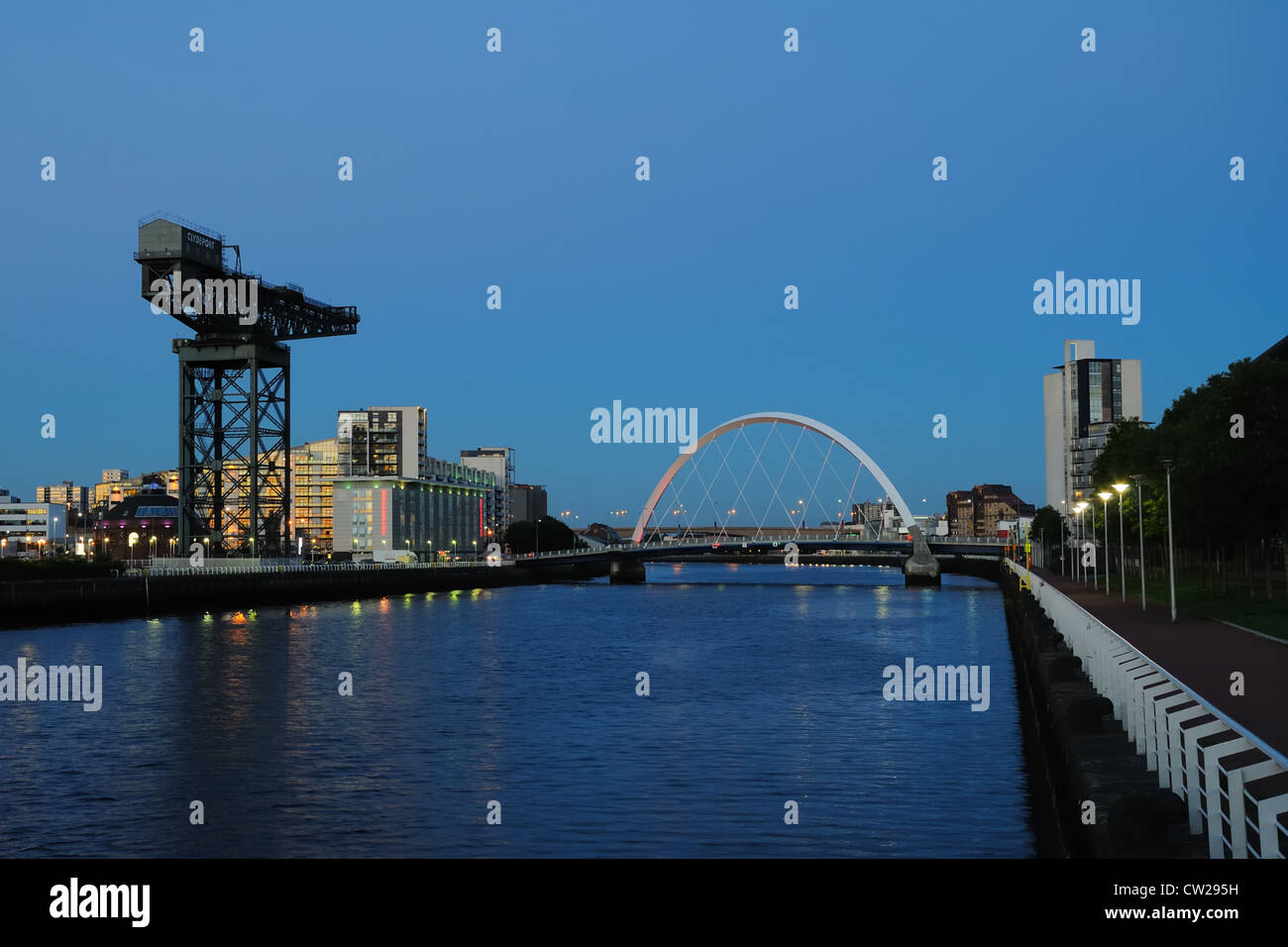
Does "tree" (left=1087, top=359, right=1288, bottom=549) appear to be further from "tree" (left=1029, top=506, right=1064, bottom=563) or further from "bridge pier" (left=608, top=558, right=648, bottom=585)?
"bridge pier" (left=608, top=558, right=648, bottom=585)

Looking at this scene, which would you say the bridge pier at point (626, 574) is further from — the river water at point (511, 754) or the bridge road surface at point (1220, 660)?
the bridge road surface at point (1220, 660)

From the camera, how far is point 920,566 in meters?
143

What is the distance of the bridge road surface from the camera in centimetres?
1872

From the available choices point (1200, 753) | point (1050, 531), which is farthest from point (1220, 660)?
point (1050, 531)

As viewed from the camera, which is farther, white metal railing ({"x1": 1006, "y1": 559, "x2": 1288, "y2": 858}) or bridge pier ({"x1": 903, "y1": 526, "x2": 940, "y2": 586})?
bridge pier ({"x1": 903, "y1": 526, "x2": 940, "y2": 586})

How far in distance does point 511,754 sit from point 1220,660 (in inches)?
625

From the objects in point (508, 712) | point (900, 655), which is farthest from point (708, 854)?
point (900, 655)

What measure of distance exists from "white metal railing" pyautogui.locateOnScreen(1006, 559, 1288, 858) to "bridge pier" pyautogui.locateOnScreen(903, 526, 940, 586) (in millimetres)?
121021

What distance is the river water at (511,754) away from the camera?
67.6 feet

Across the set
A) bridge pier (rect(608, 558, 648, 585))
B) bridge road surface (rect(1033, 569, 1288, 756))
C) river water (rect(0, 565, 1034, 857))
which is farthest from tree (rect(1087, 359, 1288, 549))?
bridge pier (rect(608, 558, 648, 585))

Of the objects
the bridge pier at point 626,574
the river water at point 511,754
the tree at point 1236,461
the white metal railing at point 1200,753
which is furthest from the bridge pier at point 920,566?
the white metal railing at point 1200,753
